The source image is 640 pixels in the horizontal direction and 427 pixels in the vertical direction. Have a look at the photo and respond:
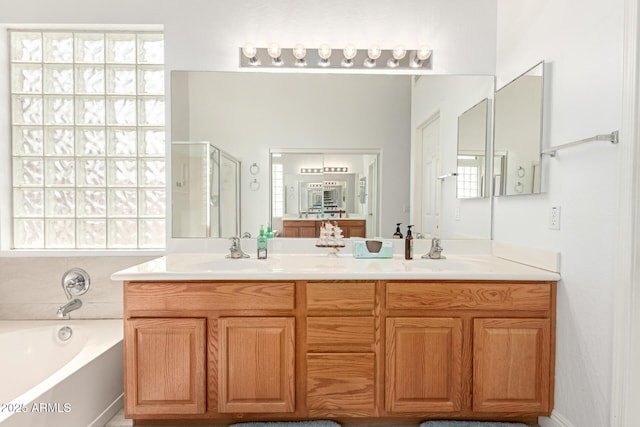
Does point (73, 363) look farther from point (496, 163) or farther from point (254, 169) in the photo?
point (496, 163)

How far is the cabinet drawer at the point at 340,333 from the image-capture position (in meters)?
1.71

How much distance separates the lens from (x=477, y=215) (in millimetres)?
2287

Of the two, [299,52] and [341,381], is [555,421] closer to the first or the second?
[341,381]

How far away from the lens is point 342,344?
1716 mm

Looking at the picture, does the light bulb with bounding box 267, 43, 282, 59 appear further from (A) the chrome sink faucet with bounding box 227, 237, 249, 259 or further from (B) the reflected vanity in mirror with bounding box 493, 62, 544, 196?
(B) the reflected vanity in mirror with bounding box 493, 62, 544, 196

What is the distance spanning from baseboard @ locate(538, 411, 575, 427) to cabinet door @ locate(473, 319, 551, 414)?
48 mm

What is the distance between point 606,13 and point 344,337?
1.79 metres

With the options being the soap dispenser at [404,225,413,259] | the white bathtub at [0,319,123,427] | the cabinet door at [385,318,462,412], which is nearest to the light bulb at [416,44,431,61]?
the soap dispenser at [404,225,413,259]

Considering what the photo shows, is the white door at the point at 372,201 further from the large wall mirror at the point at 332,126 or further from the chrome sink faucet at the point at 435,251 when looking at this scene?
the chrome sink faucet at the point at 435,251

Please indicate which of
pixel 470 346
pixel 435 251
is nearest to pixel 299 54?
pixel 435 251

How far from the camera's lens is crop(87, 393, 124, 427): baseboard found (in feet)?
5.74

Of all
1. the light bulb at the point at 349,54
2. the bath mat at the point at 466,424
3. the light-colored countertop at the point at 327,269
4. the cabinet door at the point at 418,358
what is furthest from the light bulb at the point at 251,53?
the bath mat at the point at 466,424

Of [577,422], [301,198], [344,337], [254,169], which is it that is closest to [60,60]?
[254,169]

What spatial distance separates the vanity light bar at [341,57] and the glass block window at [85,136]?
0.72 metres
